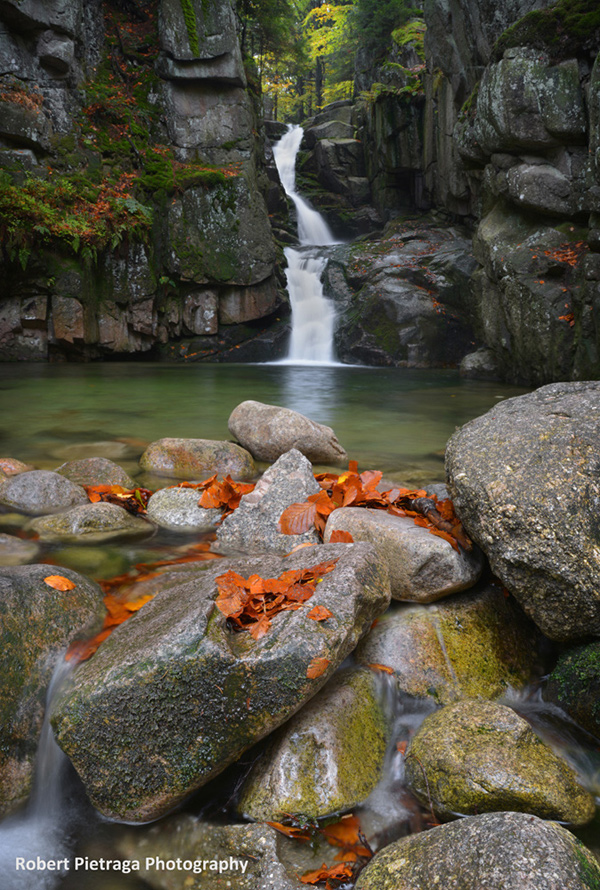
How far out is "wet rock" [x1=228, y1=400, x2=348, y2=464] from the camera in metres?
5.23

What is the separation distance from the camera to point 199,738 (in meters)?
2.03

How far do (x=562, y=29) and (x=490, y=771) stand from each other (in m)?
12.4

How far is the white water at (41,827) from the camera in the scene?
6.22 feet

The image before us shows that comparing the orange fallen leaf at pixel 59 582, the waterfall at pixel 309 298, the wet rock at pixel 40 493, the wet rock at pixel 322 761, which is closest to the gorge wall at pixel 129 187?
the waterfall at pixel 309 298

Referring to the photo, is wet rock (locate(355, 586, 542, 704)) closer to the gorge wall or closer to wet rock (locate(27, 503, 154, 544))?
wet rock (locate(27, 503, 154, 544))

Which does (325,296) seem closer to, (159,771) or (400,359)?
(400,359)

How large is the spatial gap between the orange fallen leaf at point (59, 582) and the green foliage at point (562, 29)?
477 inches

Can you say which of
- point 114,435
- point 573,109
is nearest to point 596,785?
point 114,435

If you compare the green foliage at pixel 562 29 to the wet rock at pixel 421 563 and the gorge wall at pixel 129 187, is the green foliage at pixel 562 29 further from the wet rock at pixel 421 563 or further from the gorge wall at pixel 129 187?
the wet rock at pixel 421 563

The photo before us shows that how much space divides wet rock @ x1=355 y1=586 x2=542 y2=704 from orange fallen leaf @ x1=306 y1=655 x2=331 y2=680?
1.88 feet

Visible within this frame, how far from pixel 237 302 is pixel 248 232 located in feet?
6.49

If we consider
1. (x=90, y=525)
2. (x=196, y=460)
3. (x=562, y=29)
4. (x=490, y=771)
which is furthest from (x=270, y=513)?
(x=562, y=29)

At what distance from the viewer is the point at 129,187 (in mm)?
15125

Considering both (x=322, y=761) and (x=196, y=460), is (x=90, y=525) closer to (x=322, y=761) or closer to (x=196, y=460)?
(x=196, y=460)
